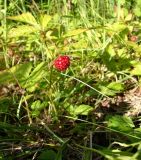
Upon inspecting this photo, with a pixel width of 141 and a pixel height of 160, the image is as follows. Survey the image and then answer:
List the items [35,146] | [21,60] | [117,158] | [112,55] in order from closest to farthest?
[117,158], [35,146], [112,55], [21,60]

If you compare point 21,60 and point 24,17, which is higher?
point 24,17

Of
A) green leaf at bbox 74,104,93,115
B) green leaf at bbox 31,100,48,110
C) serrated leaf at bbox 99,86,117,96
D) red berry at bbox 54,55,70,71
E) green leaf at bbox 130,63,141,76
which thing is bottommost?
green leaf at bbox 74,104,93,115

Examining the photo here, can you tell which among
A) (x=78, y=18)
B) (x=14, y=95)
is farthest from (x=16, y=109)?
(x=78, y=18)

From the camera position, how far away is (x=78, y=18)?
6.72ft

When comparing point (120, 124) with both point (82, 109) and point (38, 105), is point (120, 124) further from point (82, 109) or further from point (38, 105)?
point (38, 105)

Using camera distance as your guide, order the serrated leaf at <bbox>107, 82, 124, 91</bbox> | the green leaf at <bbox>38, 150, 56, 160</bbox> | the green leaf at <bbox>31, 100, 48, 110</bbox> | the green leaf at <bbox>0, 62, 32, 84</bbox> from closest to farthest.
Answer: the green leaf at <bbox>38, 150, 56, 160</bbox>, the green leaf at <bbox>0, 62, 32, 84</bbox>, the green leaf at <bbox>31, 100, 48, 110</bbox>, the serrated leaf at <bbox>107, 82, 124, 91</bbox>

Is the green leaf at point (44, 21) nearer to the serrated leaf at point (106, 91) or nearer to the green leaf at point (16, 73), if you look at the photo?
the green leaf at point (16, 73)

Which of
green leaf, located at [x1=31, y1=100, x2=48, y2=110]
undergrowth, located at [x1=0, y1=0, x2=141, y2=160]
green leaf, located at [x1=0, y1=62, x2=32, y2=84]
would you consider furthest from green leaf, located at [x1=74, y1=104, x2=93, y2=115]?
green leaf, located at [x1=0, y1=62, x2=32, y2=84]

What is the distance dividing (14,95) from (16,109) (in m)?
0.06

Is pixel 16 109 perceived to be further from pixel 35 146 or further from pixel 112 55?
pixel 112 55

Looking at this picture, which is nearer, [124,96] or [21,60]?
[124,96]

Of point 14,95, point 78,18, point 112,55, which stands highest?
point 78,18

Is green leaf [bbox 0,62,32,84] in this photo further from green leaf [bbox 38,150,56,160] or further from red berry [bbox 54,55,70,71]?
green leaf [bbox 38,150,56,160]

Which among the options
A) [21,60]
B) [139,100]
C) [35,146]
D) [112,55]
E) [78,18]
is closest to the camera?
[35,146]
